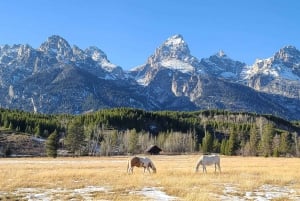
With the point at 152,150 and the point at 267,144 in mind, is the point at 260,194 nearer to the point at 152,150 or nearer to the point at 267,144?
the point at 267,144

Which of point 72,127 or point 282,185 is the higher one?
point 72,127

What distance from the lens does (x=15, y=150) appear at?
→ 17662 cm

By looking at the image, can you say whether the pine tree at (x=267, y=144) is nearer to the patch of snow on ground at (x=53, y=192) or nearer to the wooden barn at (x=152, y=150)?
the wooden barn at (x=152, y=150)

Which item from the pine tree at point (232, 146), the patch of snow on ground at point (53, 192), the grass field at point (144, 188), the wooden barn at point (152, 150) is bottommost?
the patch of snow on ground at point (53, 192)

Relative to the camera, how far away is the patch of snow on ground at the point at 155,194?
27656 mm

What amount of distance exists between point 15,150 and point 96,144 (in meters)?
38.1

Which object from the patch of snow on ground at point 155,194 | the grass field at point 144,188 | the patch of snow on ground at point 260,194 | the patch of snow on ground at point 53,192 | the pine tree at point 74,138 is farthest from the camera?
the pine tree at point 74,138

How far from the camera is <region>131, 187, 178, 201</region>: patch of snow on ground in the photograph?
27656 mm

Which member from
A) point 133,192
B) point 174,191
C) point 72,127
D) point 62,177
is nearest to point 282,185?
point 174,191

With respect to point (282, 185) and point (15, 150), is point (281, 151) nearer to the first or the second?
point (15, 150)

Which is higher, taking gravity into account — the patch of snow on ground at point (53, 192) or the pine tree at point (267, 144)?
the pine tree at point (267, 144)

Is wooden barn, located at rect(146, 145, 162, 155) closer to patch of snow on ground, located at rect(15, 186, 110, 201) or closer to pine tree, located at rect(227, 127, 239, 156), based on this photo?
pine tree, located at rect(227, 127, 239, 156)

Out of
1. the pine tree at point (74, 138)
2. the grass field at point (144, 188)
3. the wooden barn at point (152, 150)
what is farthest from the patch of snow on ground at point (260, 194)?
the wooden barn at point (152, 150)

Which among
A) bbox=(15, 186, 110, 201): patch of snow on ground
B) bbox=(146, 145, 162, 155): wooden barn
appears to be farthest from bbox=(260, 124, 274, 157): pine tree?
bbox=(15, 186, 110, 201): patch of snow on ground
